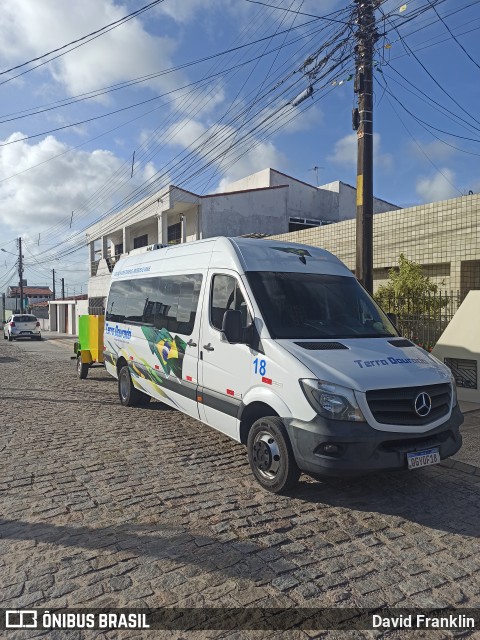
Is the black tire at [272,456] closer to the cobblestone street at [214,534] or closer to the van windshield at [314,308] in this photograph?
the cobblestone street at [214,534]

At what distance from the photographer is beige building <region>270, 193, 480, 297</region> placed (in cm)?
1152

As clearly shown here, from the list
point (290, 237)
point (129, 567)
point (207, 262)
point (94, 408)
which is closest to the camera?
point (129, 567)

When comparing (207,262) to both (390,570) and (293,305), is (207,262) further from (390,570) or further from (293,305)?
(390,570)

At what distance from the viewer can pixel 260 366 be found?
4574 mm

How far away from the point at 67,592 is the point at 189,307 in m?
3.65

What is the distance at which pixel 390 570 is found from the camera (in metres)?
3.27

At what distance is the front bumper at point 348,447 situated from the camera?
390cm

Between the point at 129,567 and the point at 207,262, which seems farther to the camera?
the point at 207,262

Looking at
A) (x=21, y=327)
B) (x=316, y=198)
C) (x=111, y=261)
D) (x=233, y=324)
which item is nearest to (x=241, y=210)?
(x=316, y=198)

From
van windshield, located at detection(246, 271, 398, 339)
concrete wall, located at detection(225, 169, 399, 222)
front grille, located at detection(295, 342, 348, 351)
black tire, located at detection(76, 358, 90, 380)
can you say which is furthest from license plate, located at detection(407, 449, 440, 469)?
concrete wall, located at detection(225, 169, 399, 222)

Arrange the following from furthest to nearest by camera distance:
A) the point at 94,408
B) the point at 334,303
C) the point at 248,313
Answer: the point at 94,408 → the point at 334,303 → the point at 248,313

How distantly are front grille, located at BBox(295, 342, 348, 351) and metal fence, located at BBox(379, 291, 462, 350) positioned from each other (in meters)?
6.32

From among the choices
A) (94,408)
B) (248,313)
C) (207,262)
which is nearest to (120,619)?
(248,313)

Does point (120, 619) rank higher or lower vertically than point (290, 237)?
lower
